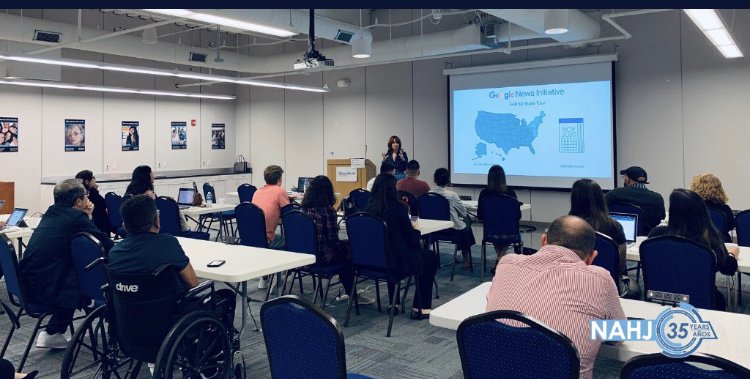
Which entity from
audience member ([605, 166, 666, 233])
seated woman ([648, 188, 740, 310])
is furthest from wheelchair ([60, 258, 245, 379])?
audience member ([605, 166, 666, 233])

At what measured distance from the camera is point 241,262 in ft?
11.8

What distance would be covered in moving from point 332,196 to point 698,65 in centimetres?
566

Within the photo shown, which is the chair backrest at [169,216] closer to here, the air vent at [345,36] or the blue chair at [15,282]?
the blue chair at [15,282]

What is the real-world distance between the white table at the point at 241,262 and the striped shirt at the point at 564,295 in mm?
1656

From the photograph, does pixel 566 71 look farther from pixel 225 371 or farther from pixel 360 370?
pixel 225 371

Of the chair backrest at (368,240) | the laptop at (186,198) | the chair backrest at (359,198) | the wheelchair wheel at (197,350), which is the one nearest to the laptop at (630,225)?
the chair backrest at (368,240)

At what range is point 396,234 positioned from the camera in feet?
14.5

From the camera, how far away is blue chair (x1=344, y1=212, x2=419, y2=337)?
433 cm

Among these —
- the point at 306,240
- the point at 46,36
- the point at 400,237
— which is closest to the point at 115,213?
the point at 46,36

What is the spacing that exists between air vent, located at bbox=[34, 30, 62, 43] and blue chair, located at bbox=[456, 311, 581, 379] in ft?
25.5

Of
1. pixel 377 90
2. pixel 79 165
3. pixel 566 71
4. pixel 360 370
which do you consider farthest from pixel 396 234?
pixel 79 165

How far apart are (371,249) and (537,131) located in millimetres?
5172

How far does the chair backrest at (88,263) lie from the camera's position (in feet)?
11.1
